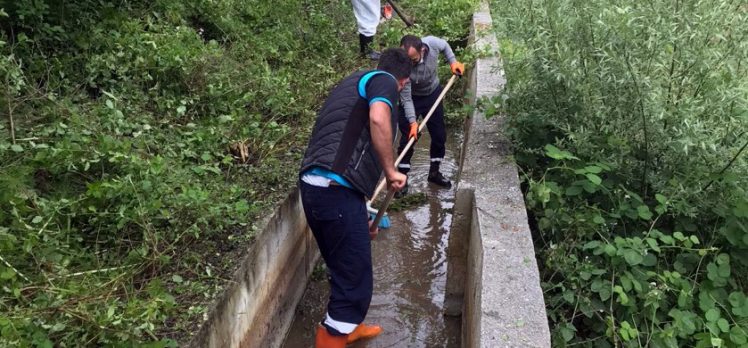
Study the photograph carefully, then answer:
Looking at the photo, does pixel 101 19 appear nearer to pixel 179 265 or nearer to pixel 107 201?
pixel 107 201

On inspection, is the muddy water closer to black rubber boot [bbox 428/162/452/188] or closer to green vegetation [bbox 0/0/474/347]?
black rubber boot [bbox 428/162/452/188]

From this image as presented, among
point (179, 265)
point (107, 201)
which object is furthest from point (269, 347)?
point (107, 201)

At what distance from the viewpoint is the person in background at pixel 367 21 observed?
24.8 ft

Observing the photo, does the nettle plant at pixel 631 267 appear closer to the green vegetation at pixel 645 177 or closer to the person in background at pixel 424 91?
the green vegetation at pixel 645 177

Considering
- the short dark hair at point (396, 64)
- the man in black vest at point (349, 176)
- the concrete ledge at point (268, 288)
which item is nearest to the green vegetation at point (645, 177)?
the short dark hair at point (396, 64)

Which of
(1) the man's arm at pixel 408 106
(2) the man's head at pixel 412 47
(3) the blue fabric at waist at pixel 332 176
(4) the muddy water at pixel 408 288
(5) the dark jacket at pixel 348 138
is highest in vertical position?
(2) the man's head at pixel 412 47

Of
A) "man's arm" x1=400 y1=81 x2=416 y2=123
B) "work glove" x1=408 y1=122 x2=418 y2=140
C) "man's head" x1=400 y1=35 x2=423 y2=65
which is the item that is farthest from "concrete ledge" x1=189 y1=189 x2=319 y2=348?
"man's head" x1=400 y1=35 x2=423 y2=65

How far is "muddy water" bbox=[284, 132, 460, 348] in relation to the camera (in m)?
4.09

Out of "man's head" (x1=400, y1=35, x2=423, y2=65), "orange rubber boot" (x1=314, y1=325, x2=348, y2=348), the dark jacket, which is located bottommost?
"orange rubber boot" (x1=314, y1=325, x2=348, y2=348)

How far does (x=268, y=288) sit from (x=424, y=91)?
107 inches

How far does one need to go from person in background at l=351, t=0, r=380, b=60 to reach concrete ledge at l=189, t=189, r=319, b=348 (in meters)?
3.78

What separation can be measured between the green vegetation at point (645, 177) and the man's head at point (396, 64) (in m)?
0.92

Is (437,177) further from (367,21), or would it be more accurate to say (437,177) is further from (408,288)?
(367,21)

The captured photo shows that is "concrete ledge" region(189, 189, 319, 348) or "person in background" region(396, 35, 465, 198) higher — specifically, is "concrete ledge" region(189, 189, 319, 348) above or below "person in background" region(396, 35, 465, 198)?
below
